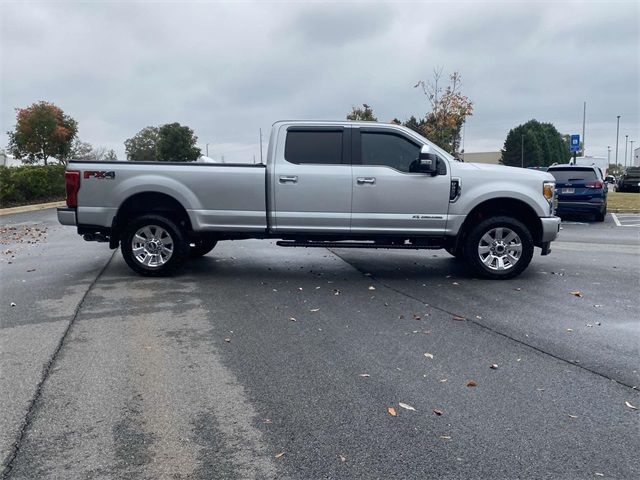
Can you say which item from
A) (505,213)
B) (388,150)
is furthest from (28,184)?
(505,213)

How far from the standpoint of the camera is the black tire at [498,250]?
833 cm

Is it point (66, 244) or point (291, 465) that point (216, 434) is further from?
point (66, 244)

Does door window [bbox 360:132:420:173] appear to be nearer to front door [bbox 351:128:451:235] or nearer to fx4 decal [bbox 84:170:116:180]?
front door [bbox 351:128:451:235]

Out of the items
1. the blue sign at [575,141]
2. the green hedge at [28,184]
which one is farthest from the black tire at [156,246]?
the blue sign at [575,141]

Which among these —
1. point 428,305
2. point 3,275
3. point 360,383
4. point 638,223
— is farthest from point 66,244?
point 638,223

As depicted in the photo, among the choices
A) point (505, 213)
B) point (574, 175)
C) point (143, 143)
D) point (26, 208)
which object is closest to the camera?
point (505, 213)

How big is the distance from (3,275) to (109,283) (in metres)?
1.89

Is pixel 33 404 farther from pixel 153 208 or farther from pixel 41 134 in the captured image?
pixel 41 134

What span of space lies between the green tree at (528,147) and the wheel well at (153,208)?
75153 millimetres

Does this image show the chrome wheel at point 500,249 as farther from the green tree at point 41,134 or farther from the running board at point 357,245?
the green tree at point 41,134

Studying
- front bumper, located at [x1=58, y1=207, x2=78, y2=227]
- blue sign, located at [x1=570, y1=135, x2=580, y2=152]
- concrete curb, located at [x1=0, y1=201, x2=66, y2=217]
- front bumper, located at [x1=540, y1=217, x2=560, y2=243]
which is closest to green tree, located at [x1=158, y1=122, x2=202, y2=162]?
concrete curb, located at [x1=0, y1=201, x2=66, y2=217]

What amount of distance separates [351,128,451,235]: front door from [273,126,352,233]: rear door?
16cm

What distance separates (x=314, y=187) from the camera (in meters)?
8.23

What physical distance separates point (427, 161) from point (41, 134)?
35.1m
